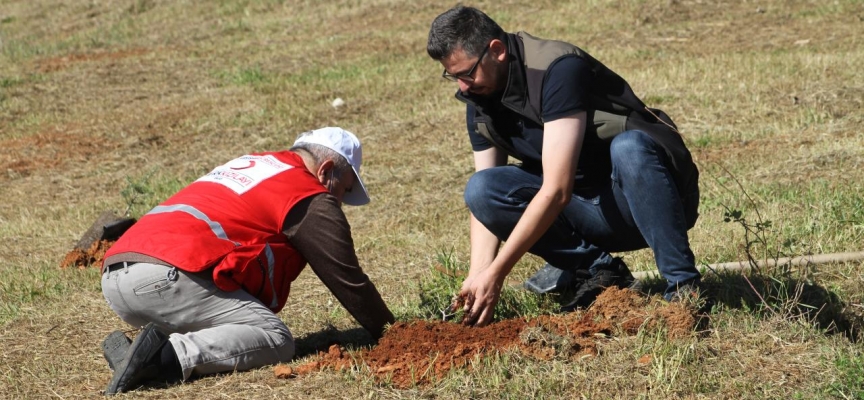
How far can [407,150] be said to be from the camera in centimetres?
981

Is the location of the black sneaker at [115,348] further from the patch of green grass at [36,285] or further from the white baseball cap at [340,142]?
the patch of green grass at [36,285]

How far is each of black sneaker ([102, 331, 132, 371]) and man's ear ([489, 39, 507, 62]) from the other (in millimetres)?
2027

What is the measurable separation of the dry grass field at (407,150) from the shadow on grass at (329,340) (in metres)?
0.03

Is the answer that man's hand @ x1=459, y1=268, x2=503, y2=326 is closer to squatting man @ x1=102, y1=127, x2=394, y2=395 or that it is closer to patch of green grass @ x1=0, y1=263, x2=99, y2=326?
squatting man @ x1=102, y1=127, x2=394, y2=395

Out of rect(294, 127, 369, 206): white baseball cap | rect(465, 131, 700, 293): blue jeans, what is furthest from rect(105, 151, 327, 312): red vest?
rect(465, 131, 700, 293): blue jeans

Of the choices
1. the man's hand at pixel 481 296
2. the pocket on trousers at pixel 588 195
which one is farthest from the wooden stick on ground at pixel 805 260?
the man's hand at pixel 481 296

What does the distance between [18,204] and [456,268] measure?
5.66 metres

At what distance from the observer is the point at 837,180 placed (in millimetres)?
6809

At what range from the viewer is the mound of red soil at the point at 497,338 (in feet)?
13.3

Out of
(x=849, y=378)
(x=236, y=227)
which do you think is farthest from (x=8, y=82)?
(x=849, y=378)

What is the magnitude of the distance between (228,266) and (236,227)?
0.56 feet

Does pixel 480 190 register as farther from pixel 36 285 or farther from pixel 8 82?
pixel 8 82

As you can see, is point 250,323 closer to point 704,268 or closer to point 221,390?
point 221,390

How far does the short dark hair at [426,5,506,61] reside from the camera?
160 inches
